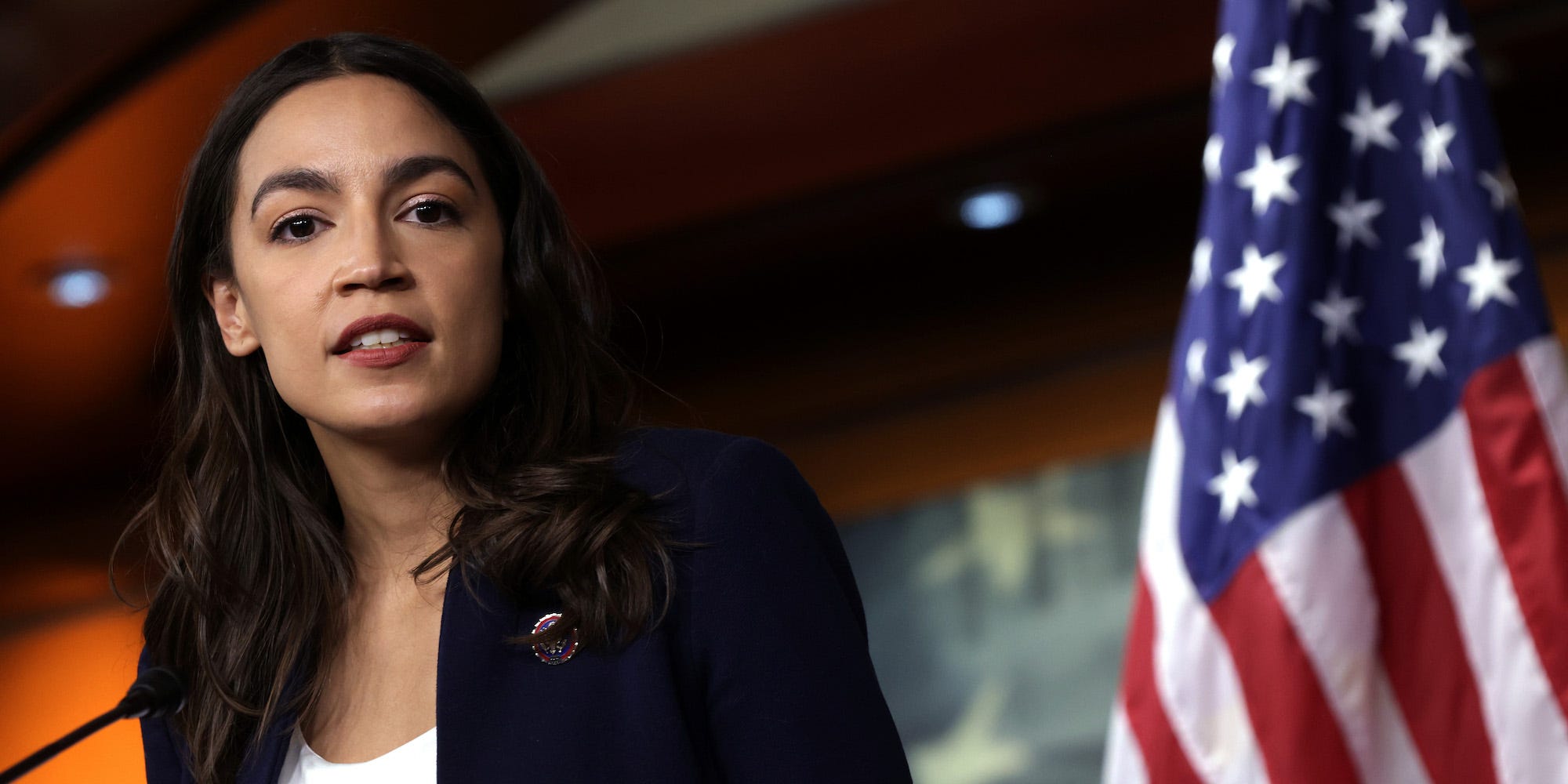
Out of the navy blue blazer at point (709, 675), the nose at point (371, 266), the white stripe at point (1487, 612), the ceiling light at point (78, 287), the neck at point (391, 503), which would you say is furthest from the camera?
the ceiling light at point (78, 287)

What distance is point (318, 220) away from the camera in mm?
1378

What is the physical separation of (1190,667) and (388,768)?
2.14ft

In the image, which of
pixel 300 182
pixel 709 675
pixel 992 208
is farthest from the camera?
pixel 992 208

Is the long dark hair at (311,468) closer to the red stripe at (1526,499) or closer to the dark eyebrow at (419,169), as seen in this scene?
the dark eyebrow at (419,169)

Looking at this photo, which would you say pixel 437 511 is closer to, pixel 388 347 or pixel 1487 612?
pixel 388 347

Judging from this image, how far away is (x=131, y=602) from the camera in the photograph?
5.49 ft

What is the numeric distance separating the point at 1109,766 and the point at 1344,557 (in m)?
0.22

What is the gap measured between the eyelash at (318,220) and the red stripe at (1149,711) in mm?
656

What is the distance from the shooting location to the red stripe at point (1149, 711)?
1122 millimetres

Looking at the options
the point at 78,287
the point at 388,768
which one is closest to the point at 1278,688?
the point at 388,768

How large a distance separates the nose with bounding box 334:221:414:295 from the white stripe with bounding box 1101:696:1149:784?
0.66 m

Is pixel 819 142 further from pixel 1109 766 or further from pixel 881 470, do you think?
pixel 1109 766

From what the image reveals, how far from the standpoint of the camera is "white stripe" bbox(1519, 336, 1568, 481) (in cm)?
109

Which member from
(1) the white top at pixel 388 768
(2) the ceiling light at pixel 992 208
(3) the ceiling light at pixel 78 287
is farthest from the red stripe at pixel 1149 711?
(3) the ceiling light at pixel 78 287
